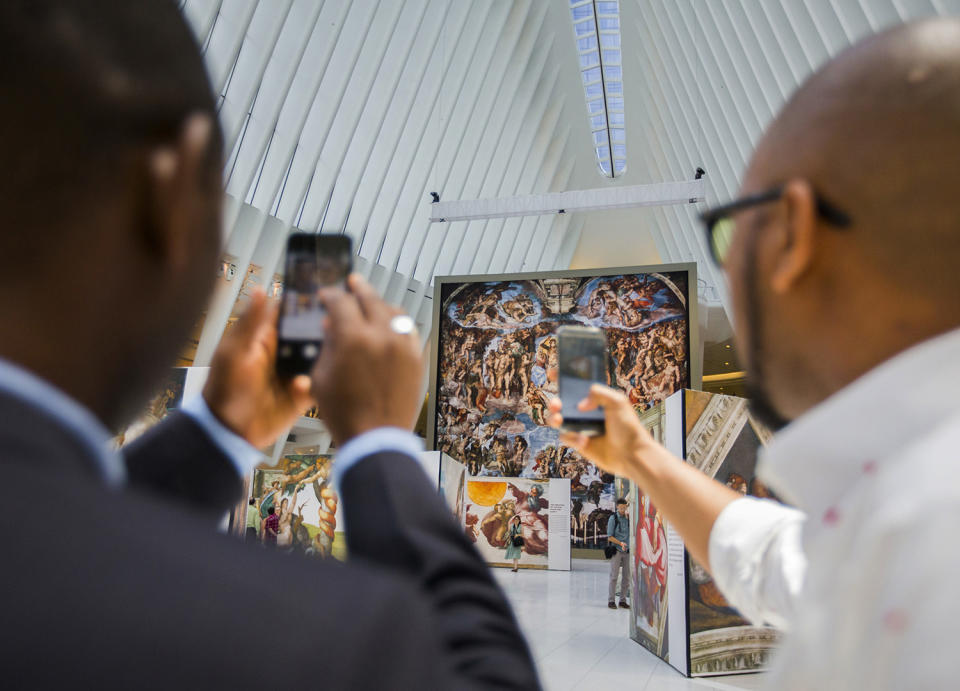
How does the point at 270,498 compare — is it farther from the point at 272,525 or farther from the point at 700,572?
the point at 700,572

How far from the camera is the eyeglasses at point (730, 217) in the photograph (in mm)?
909

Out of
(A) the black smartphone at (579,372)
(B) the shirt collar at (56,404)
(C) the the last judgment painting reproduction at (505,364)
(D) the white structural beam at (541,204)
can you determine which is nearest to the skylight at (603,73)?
(D) the white structural beam at (541,204)

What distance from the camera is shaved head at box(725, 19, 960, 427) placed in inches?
33.4

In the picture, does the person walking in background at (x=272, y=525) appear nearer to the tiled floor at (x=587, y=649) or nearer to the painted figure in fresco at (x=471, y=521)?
the tiled floor at (x=587, y=649)

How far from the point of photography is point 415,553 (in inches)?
26.7

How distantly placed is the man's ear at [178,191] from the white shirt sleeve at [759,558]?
1193 mm

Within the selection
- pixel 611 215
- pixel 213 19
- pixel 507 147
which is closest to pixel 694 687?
pixel 213 19

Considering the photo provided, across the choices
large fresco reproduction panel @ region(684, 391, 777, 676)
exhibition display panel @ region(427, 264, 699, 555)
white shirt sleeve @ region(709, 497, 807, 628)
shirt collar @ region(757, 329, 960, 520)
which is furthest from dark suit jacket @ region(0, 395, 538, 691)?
exhibition display panel @ region(427, 264, 699, 555)

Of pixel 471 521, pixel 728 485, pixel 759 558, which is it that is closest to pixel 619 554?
pixel 728 485

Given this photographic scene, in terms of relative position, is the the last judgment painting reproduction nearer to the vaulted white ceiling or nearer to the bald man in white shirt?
the vaulted white ceiling

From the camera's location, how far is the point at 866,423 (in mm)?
812

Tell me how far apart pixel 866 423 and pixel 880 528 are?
198mm

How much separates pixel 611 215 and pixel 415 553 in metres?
35.4

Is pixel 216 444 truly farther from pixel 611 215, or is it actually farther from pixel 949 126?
pixel 611 215
